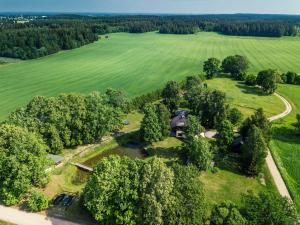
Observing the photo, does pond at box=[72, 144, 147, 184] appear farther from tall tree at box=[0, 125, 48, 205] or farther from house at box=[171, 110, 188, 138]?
tall tree at box=[0, 125, 48, 205]

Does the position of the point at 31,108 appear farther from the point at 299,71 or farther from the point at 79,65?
the point at 299,71

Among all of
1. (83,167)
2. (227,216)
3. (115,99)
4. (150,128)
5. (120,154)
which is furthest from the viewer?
(115,99)

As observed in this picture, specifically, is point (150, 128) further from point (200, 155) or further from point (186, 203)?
point (186, 203)

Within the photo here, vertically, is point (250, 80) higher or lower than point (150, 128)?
higher

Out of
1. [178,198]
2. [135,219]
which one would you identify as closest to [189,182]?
[178,198]

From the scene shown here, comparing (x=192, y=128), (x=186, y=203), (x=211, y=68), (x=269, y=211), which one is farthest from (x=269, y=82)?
(x=186, y=203)

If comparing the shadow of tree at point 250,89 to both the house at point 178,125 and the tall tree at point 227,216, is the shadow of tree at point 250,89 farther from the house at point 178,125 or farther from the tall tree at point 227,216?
the tall tree at point 227,216
